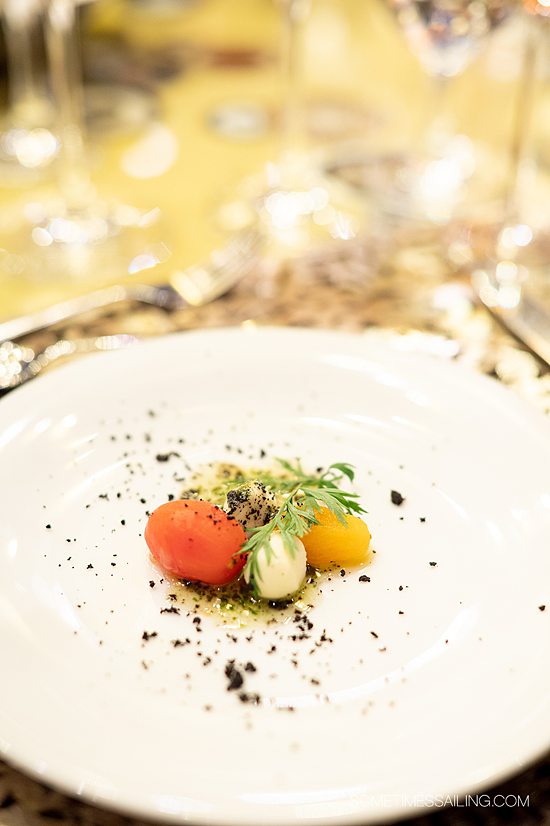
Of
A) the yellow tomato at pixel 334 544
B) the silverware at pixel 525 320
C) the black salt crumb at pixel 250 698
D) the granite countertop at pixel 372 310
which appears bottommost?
the granite countertop at pixel 372 310

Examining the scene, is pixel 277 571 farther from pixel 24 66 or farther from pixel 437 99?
pixel 24 66

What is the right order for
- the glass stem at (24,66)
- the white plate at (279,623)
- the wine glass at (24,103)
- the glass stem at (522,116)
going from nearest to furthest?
the white plate at (279,623), the glass stem at (522,116), the wine glass at (24,103), the glass stem at (24,66)

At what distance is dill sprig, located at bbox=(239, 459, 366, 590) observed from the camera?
83cm

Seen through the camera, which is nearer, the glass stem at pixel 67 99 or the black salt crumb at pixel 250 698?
the black salt crumb at pixel 250 698

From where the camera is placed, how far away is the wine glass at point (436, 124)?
5.04 feet

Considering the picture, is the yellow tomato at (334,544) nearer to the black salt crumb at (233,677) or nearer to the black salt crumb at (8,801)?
the black salt crumb at (233,677)

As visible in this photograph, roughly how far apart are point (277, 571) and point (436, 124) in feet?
3.90

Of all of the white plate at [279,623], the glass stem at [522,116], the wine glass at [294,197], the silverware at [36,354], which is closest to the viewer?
the white plate at [279,623]

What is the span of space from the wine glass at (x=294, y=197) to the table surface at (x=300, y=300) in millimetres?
58

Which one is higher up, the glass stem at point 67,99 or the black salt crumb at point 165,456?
the glass stem at point 67,99

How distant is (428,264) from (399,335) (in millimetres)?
233

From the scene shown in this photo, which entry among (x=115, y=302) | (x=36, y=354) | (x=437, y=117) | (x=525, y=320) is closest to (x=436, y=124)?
(x=437, y=117)

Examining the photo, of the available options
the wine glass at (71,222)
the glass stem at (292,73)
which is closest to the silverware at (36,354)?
the wine glass at (71,222)

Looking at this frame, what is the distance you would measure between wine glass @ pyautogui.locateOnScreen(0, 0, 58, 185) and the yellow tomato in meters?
1.22
